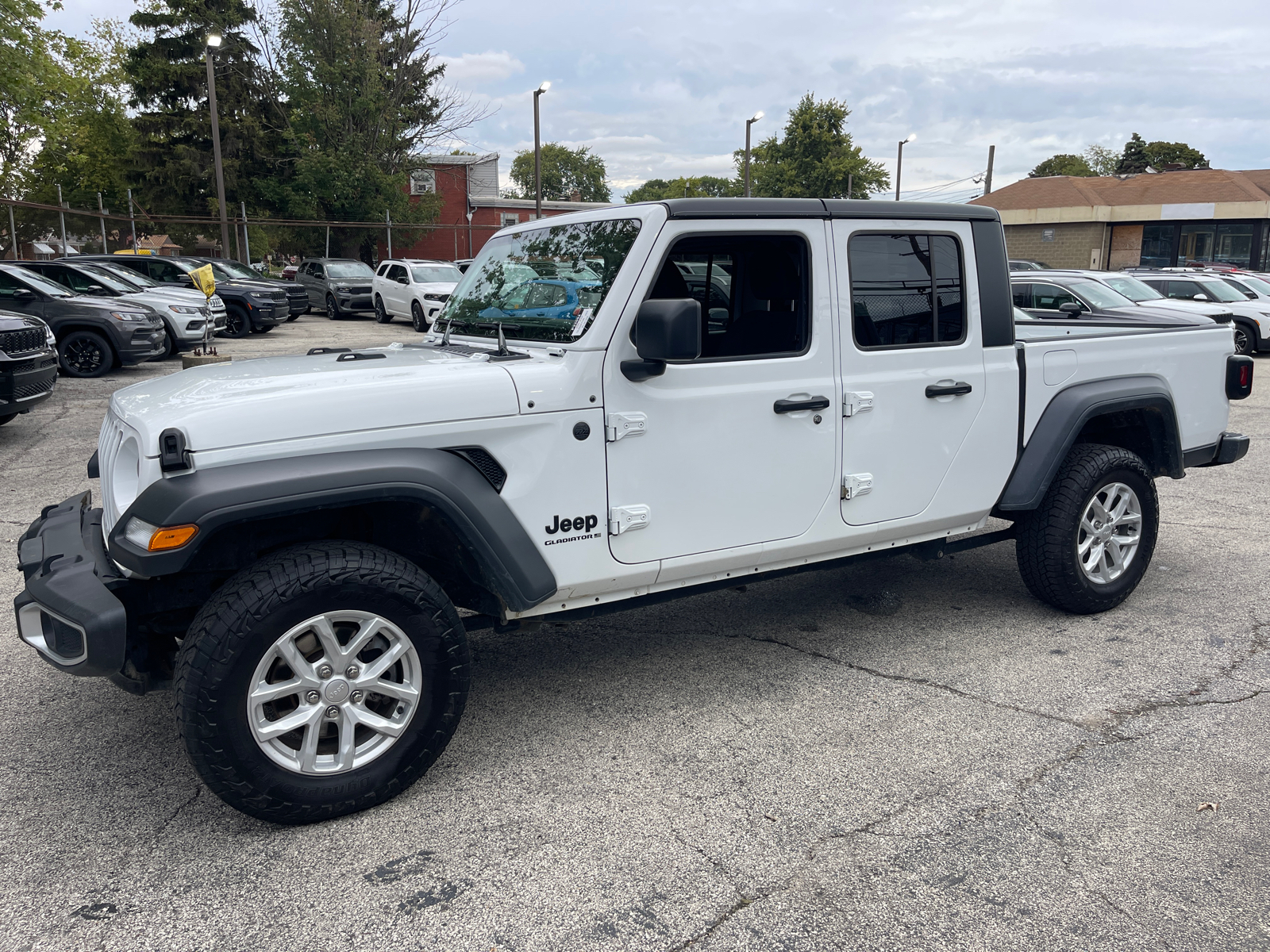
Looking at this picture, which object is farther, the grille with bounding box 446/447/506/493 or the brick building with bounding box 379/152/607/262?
the brick building with bounding box 379/152/607/262

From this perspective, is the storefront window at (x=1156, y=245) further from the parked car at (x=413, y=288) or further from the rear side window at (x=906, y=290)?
the rear side window at (x=906, y=290)

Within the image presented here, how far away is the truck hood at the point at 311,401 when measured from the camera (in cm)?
271

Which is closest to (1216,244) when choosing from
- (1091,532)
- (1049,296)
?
(1049,296)

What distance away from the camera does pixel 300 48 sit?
35188mm

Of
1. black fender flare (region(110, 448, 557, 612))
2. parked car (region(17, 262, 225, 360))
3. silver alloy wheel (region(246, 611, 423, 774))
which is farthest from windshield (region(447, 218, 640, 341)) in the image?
parked car (region(17, 262, 225, 360))

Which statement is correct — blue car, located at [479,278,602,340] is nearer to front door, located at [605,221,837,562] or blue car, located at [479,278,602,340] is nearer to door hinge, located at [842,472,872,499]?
front door, located at [605,221,837,562]

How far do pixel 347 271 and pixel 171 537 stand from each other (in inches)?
982

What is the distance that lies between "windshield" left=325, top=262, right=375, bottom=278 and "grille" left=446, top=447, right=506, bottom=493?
24.0 metres

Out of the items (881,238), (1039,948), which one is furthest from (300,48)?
(1039,948)

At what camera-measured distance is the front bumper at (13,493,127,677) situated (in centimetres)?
262

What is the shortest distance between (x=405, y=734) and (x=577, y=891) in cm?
77

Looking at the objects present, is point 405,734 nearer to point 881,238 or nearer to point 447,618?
point 447,618

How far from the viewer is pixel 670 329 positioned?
9.91ft

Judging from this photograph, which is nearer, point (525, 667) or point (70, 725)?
point (70, 725)
